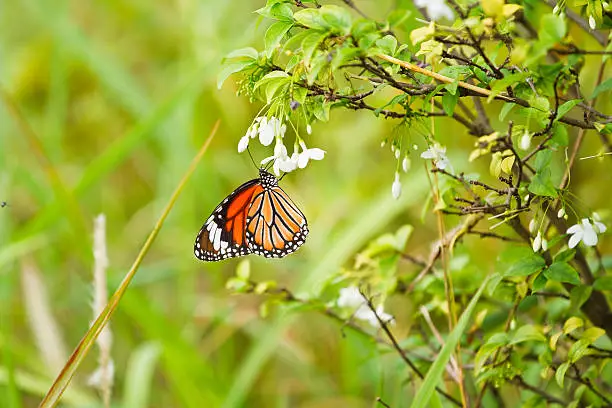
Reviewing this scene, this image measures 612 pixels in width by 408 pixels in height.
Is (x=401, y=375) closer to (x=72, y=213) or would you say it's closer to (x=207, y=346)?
(x=72, y=213)

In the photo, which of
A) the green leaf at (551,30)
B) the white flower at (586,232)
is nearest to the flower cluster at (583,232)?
the white flower at (586,232)

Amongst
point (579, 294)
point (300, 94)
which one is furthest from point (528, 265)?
point (300, 94)

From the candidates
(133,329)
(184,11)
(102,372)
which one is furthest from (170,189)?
(102,372)

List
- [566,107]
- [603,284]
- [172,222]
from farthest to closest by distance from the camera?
1. [172,222]
2. [603,284]
3. [566,107]

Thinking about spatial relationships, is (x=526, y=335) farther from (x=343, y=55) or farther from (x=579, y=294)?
(x=343, y=55)

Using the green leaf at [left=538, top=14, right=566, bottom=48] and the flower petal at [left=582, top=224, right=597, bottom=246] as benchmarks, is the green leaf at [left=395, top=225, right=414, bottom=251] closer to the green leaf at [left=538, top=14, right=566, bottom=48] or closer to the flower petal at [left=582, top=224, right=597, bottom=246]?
the flower petal at [left=582, top=224, right=597, bottom=246]
